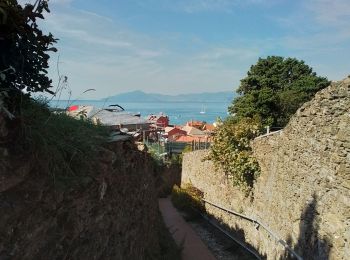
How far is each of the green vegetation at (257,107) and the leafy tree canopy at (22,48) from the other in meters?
10.5

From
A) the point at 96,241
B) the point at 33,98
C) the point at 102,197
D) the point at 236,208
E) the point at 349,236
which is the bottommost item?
the point at 236,208

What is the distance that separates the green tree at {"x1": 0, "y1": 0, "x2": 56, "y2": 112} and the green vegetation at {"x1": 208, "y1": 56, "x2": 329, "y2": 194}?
10.5 meters

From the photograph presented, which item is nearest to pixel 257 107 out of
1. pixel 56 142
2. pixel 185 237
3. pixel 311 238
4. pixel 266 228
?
pixel 185 237

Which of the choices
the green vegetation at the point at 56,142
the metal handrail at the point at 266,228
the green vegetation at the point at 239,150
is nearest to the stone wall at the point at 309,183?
the metal handrail at the point at 266,228

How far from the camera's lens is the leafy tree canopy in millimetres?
3189

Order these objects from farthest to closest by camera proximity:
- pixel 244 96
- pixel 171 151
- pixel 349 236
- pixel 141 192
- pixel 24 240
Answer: pixel 171 151, pixel 244 96, pixel 141 192, pixel 349 236, pixel 24 240

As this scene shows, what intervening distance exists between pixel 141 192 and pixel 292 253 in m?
3.72

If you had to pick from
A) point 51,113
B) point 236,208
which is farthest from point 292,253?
point 51,113

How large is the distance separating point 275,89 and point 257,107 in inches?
163

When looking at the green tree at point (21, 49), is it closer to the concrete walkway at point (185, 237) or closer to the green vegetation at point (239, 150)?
the concrete walkway at point (185, 237)

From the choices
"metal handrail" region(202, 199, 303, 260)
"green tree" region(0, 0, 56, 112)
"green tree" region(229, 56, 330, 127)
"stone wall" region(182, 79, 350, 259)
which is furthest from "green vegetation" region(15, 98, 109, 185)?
"green tree" region(229, 56, 330, 127)

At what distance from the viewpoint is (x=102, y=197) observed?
473 cm

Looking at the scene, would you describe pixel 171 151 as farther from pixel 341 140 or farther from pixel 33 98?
pixel 33 98

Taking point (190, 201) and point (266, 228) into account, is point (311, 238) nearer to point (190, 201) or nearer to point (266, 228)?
point (266, 228)
